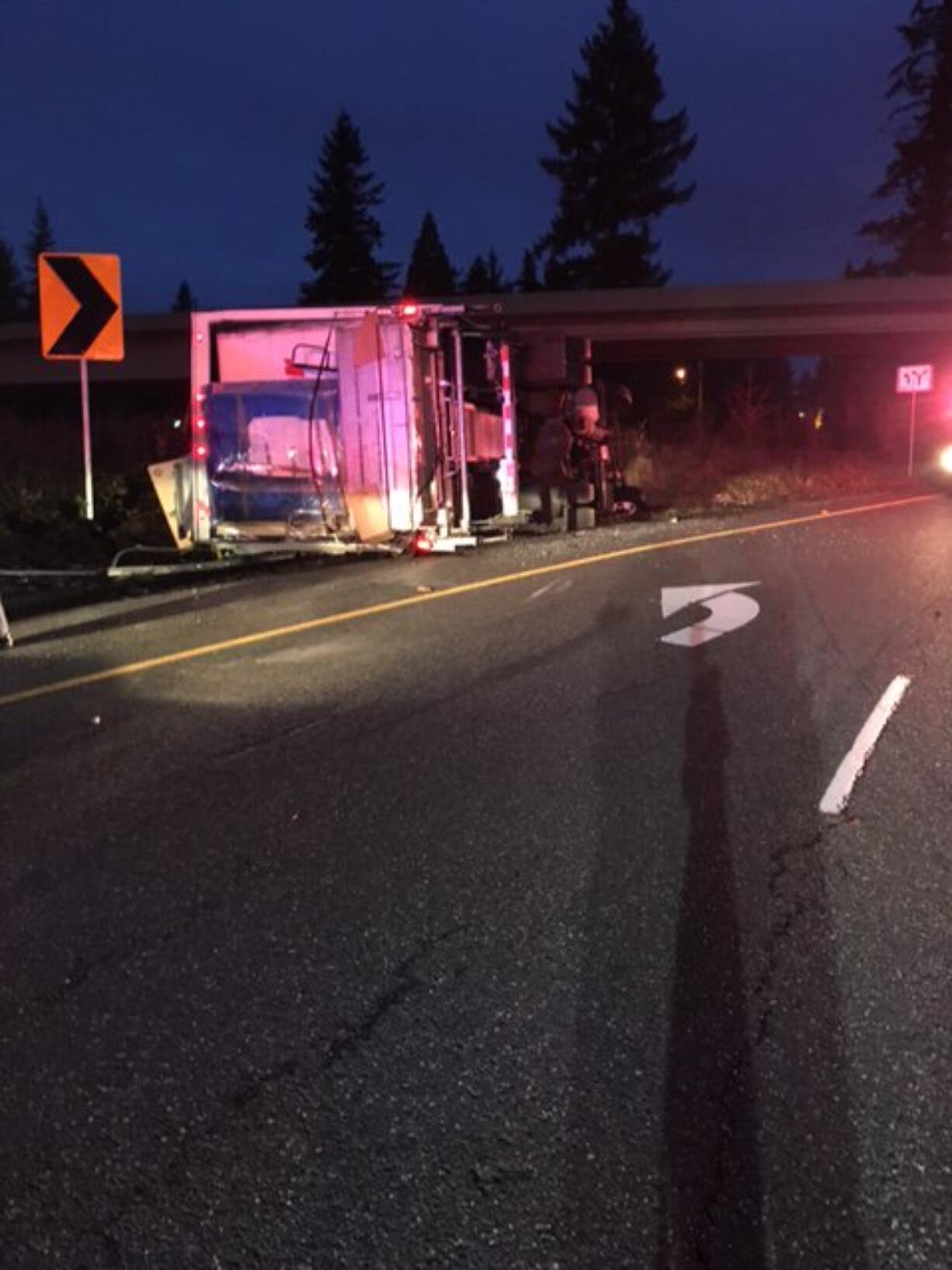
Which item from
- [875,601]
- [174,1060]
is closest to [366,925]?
[174,1060]

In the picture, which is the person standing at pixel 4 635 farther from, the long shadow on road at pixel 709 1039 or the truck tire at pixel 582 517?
the truck tire at pixel 582 517

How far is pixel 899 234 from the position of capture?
70.4m

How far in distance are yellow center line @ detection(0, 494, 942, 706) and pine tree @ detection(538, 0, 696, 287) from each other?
5048cm

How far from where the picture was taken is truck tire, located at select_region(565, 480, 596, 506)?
16906 millimetres

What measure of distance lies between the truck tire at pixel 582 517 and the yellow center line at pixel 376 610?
1.68 meters

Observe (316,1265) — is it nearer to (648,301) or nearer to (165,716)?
(165,716)

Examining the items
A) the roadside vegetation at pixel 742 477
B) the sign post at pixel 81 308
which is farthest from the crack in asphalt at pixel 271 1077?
the roadside vegetation at pixel 742 477

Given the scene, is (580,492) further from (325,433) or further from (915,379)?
(915,379)

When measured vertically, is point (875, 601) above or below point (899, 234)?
below

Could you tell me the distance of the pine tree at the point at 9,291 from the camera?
349 feet

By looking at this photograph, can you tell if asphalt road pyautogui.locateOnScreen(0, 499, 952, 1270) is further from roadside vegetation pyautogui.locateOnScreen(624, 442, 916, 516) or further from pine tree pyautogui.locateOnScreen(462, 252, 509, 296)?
pine tree pyautogui.locateOnScreen(462, 252, 509, 296)

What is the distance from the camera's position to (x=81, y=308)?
14.0 m

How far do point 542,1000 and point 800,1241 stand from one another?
4.02ft

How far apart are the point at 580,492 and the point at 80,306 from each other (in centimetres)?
686
